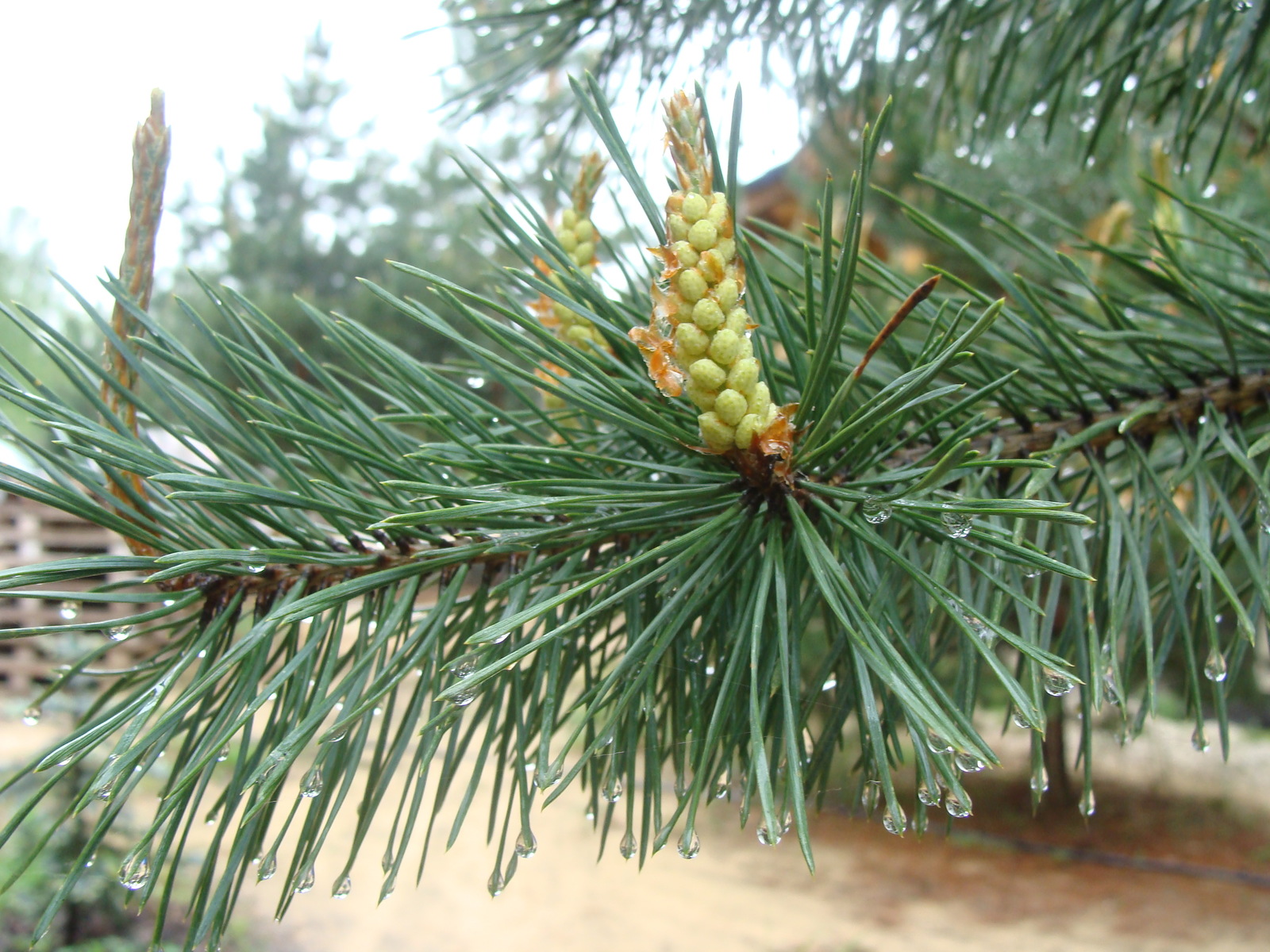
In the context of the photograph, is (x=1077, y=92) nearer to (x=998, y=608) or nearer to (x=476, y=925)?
(x=998, y=608)

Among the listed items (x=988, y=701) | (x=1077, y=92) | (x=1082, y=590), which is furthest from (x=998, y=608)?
(x=988, y=701)

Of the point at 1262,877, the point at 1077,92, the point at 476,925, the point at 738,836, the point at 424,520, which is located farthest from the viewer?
the point at 738,836

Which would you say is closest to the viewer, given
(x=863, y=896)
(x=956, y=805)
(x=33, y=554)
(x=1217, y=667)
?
(x=956, y=805)

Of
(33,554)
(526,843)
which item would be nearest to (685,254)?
(526,843)

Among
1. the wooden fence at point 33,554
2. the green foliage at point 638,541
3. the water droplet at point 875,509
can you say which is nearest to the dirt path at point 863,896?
the wooden fence at point 33,554

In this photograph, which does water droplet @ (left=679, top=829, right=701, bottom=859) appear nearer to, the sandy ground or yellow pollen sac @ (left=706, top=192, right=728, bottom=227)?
yellow pollen sac @ (left=706, top=192, right=728, bottom=227)

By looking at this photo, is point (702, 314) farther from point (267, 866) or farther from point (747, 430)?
point (267, 866)

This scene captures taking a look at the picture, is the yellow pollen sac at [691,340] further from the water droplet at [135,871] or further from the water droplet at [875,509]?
the water droplet at [135,871]
